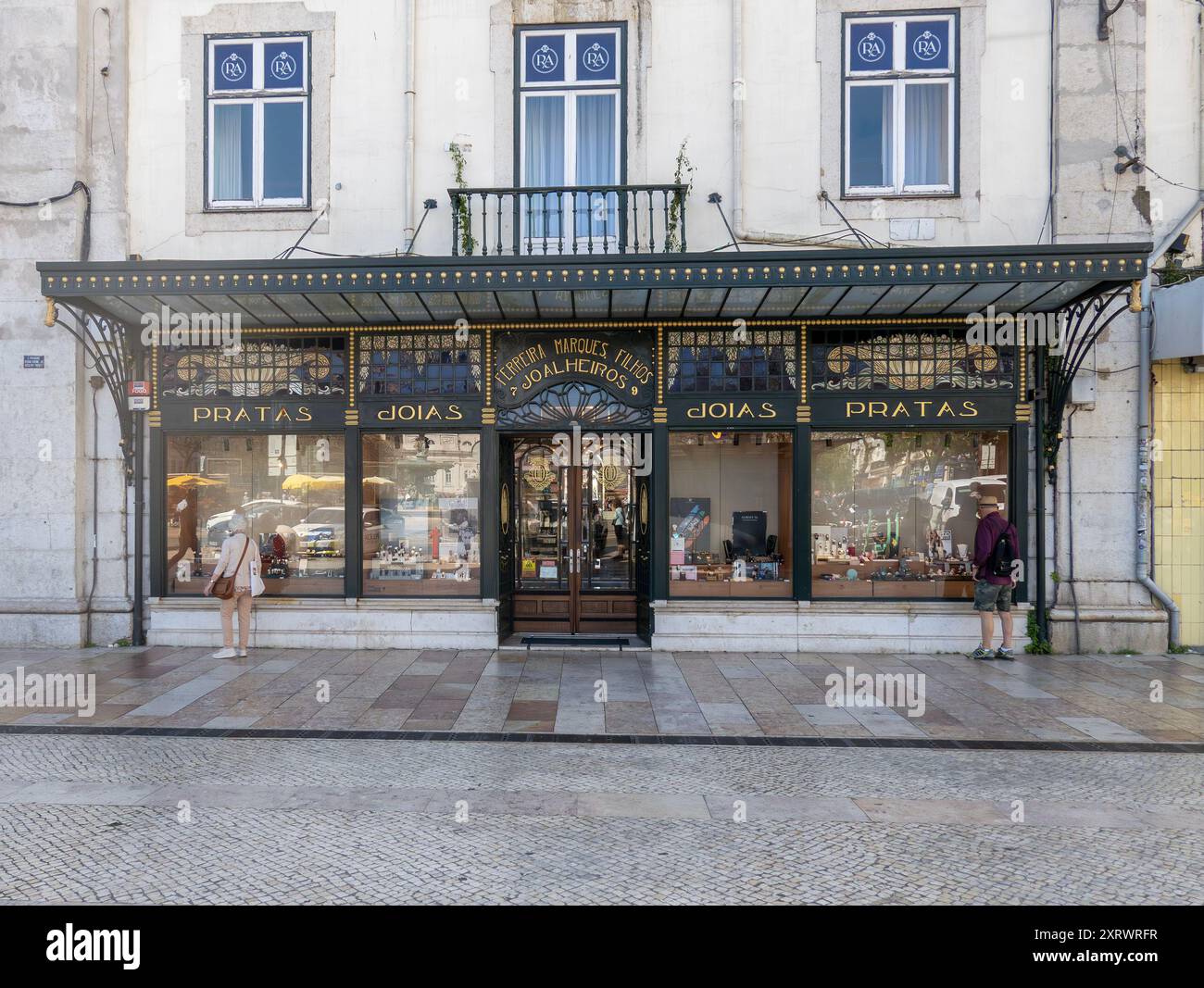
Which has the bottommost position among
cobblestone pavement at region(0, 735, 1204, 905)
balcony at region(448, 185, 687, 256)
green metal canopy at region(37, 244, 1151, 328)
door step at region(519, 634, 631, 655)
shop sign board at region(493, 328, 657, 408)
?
cobblestone pavement at region(0, 735, 1204, 905)

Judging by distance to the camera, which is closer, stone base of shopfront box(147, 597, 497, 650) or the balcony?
the balcony

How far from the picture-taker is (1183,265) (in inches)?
392

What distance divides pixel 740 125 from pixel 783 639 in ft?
22.5

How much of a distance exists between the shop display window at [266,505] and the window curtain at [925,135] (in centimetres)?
880

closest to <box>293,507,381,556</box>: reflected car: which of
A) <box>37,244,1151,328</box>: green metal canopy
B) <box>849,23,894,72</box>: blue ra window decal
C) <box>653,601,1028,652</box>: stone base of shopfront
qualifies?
<box>37,244,1151,328</box>: green metal canopy

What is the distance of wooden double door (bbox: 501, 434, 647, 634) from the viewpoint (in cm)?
1088

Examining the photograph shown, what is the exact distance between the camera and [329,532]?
35.6 ft

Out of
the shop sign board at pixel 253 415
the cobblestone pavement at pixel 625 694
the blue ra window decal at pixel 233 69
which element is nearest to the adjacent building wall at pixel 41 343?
the cobblestone pavement at pixel 625 694

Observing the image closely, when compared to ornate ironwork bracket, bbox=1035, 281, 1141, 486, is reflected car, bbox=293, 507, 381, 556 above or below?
below

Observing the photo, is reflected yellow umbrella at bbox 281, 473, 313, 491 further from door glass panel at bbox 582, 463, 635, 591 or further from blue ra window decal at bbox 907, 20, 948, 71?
blue ra window decal at bbox 907, 20, 948, 71

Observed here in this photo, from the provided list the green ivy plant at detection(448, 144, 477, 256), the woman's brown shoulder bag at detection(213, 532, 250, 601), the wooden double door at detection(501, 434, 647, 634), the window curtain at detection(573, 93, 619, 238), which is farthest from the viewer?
the wooden double door at detection(501, 434, 647, 634)

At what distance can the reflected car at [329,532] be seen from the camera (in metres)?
10.7

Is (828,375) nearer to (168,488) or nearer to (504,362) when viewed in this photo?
(504,362)

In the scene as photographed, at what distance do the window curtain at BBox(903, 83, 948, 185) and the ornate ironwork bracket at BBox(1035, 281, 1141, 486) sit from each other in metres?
2.54
